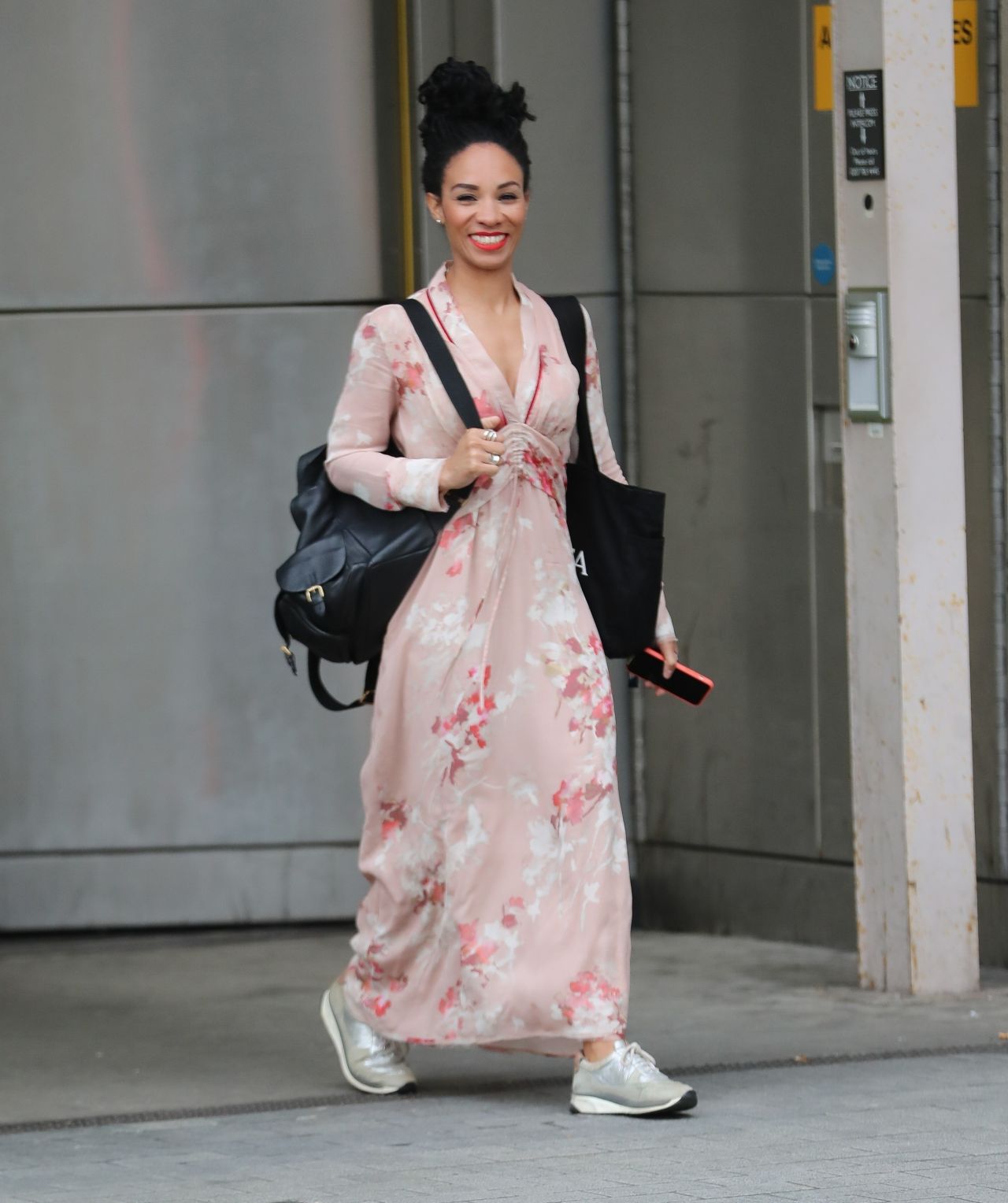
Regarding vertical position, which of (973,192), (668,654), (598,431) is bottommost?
(668,654)

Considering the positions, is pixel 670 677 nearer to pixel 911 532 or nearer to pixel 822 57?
pixel 911 532

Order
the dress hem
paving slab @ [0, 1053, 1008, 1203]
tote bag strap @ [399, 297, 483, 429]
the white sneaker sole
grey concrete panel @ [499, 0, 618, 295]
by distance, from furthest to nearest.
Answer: grey concrete panel @ [499, 0, 618, 295] < tote bag strap @ [399, 297, 483, 429] < the dress hem < the white sneaker sole < paving slab @ [0, 1053, 1008, 1203]

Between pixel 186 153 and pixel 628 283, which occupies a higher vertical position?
pixel 186 153

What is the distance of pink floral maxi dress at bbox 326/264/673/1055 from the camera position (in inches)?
190

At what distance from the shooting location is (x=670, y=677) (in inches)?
201

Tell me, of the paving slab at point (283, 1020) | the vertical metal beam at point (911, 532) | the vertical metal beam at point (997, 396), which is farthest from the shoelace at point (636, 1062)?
the vertical metal beam at point (997, 396)

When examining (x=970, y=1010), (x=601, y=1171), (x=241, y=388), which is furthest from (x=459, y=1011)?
(x=241, y=388)

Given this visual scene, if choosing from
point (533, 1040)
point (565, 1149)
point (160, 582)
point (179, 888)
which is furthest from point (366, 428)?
point (179, 888)

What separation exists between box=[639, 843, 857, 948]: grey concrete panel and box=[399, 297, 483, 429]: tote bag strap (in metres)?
2.36

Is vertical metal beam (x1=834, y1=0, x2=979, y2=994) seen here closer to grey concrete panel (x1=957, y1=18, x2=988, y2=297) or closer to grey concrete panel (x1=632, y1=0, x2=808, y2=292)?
grey concrete panel (x1=957, y1=18, x2=988, y2=297)

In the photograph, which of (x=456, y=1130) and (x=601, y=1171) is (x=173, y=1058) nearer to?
(x=456, y=1130)

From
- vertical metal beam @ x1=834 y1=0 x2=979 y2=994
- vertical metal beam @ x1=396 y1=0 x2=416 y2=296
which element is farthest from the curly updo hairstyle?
vertical metal beam @ x1=396 y1=0 x2=416 y2=296

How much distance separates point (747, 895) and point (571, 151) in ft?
6.97

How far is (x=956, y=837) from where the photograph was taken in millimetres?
6066
